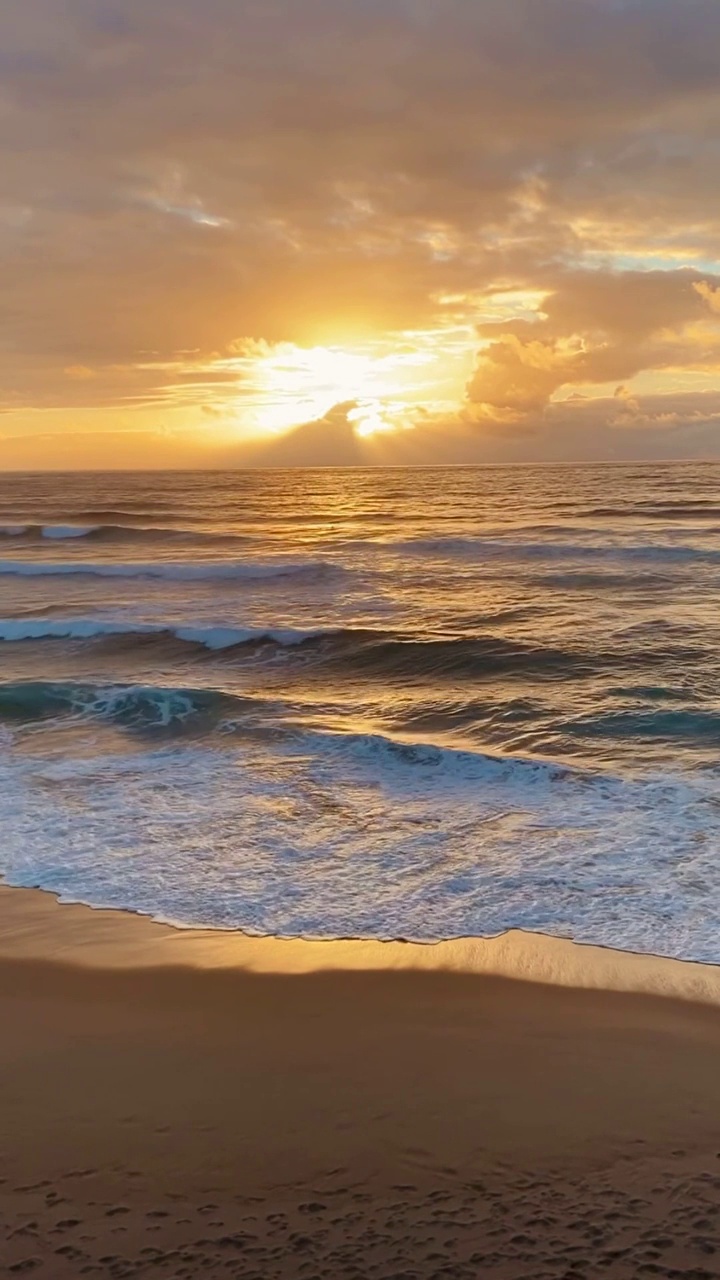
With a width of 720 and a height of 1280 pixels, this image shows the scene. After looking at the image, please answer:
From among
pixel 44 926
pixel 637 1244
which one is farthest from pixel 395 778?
pixel 637 1244

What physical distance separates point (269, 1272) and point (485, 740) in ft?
27.5

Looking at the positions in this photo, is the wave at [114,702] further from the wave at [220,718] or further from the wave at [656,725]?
the wave at [656,725]

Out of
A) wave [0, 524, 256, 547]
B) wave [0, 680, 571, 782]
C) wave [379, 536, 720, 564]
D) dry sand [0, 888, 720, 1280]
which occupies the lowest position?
dry sand [0, 888, 720, 1280]

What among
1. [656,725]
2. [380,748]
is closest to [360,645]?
[380,748]

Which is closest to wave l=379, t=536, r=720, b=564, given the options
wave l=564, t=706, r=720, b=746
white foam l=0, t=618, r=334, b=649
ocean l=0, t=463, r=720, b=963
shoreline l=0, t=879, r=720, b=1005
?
ocean l=0, t=463, r=720, b=963

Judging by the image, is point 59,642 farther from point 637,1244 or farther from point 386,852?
point 637,1244

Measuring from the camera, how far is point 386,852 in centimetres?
834

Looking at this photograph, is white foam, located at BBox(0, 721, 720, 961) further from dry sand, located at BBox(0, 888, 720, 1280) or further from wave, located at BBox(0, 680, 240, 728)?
wave, located at BBox(0, 680, 240, 728)

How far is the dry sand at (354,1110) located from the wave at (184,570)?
22299mm

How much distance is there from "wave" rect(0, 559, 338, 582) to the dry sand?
73.2 feet

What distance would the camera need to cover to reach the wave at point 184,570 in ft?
94.4

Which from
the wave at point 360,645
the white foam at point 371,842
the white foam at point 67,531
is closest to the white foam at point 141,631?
the wave at point 360,645

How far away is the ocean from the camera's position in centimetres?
746

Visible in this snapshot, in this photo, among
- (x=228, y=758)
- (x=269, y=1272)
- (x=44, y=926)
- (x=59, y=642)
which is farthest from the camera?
(x=59, y=642)
